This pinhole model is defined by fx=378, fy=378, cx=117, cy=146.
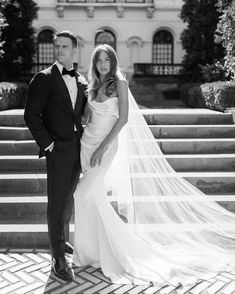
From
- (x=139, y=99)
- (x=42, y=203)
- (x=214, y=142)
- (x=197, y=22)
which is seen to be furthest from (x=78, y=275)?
(x=197, y=22)

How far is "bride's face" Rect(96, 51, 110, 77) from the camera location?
3.80 m

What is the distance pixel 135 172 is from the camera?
4.53 metres

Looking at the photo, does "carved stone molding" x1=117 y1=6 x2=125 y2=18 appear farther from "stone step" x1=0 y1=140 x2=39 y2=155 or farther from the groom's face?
the groom's face

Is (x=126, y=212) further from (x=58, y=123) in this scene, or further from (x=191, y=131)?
(x=191, y=131)

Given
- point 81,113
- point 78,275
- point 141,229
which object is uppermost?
point 81,113

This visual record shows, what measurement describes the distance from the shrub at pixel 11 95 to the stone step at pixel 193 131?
4.26 meters

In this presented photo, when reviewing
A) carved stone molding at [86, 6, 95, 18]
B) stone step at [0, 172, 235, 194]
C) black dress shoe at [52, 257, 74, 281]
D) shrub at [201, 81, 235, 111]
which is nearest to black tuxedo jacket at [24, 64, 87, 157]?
black dress shoe at [52, 257, 74, 281]

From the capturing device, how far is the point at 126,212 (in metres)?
4.44

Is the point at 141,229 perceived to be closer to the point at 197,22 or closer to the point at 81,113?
the point at 81,113

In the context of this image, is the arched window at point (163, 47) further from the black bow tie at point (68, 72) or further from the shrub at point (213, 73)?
the black bow tie at point (68, 72)

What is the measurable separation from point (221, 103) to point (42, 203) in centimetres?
523

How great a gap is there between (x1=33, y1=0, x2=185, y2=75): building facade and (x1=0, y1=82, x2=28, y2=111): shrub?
43.0ft

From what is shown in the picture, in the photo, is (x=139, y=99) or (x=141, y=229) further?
(x=139, y=99)

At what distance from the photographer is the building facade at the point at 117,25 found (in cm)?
2484
